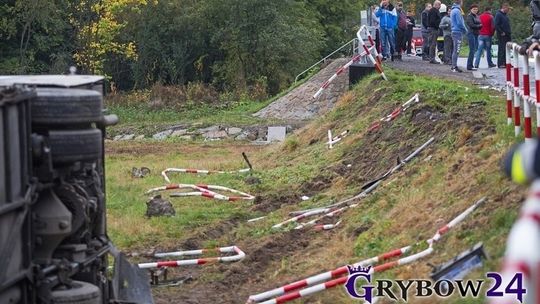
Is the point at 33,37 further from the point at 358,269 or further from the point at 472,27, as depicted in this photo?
the point at 358,269

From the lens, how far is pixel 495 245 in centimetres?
914

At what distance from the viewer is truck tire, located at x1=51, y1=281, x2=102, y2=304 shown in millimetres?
8320

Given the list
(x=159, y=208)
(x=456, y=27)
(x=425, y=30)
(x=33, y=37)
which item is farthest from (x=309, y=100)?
(x=159, y=208)

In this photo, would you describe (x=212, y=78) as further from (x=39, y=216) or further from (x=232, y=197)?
(x=39, y=216)

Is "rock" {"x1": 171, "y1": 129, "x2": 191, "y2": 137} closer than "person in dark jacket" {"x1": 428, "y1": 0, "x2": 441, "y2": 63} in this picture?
No

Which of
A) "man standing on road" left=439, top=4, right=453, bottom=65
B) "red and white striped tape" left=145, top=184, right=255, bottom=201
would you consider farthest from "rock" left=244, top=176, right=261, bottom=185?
"man standing on road" left=439, top=4, right=453, bottom=65

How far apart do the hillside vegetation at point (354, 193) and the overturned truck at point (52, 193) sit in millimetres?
2542

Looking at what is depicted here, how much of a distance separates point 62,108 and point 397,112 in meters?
13.1

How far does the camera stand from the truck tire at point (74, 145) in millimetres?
8398

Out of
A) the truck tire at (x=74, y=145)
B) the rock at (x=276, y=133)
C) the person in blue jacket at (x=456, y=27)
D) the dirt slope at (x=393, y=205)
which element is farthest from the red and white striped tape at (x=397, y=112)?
the rock at (x=276, y=133)

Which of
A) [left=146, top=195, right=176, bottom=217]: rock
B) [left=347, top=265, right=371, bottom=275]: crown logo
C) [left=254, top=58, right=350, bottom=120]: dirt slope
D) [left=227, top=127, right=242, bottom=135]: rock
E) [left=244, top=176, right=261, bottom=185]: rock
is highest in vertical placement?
[left=347, top=265, right=371, bottom=275]: crown logo

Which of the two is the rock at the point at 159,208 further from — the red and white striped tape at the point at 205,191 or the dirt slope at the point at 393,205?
the red and white striped tape at the point at 205,191

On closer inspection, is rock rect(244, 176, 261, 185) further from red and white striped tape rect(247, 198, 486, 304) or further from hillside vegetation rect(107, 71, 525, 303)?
red and white striped tape rect(247, 198, 486, 304)

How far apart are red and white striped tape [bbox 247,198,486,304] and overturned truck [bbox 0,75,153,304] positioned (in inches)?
74.0
